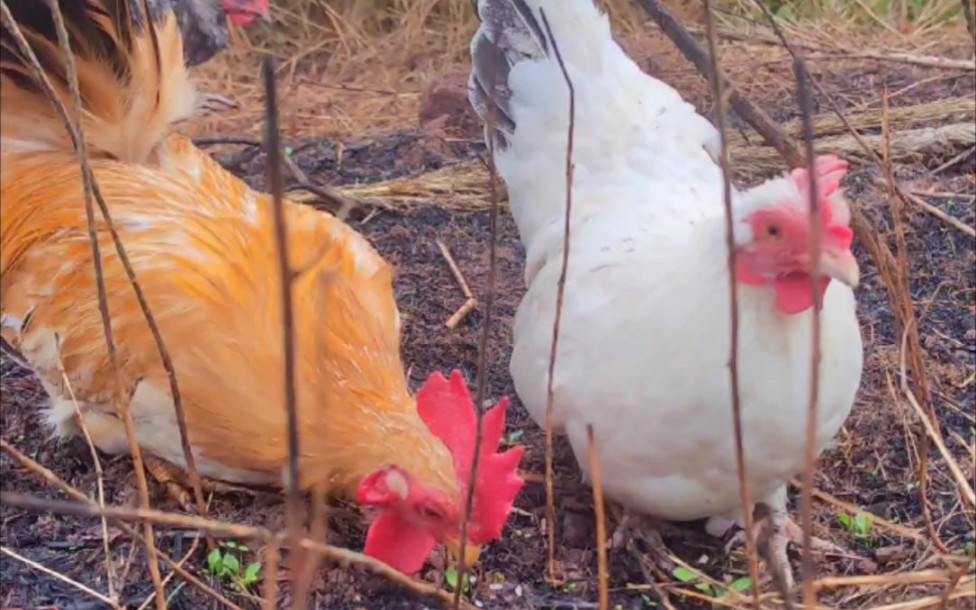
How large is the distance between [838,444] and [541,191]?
976mm

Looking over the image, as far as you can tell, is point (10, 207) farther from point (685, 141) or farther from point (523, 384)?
point (685, 141)

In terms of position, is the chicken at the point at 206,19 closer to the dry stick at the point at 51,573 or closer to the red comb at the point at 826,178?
the dry stick at the point at 51,573

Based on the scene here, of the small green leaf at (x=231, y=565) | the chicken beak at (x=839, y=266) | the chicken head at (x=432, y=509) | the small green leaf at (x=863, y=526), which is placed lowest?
the small green leaf at (x=231, y=565)

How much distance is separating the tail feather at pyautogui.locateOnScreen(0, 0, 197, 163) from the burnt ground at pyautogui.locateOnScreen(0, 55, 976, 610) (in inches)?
31.1

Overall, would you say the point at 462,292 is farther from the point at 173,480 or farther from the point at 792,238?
the point at 792,238

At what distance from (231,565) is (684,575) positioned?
98 cm

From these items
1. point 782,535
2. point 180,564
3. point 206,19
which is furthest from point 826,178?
point 206,19

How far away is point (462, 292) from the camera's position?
11.6ft

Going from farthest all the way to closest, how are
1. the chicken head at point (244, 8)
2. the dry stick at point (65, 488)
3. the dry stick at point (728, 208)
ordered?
the chicken head at point (244, 8) → the dry stick at point (65, 488) → the dry stick at point (728, 208)

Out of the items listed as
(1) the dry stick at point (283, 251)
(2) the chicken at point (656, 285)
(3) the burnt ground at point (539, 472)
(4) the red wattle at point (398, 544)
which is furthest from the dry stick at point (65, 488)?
(2) the chicken at point (656, 285)

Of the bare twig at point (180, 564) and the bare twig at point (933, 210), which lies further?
the bare twig at point (933, 210)

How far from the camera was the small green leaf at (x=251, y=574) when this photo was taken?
7.72 feet

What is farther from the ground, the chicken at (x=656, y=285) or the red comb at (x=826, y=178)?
the red comb at (x=826, y=178)

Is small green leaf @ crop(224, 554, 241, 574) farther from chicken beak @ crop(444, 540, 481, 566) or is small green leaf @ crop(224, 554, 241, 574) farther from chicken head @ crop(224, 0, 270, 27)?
chicken head @ crop(224, 0, 270, 27)
